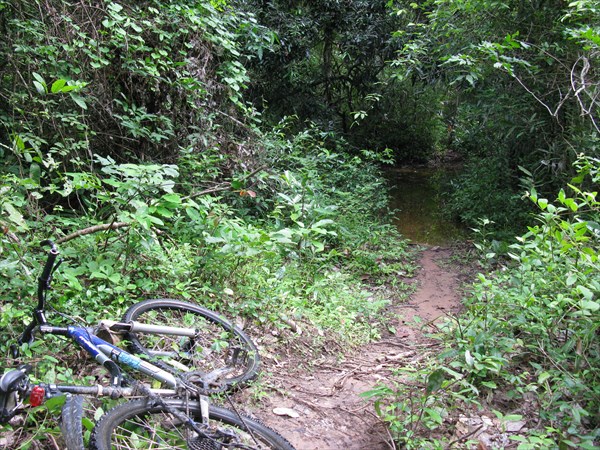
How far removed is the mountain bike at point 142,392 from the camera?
1965mm

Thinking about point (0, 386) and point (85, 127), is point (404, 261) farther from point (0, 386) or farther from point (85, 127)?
point (0, 386)

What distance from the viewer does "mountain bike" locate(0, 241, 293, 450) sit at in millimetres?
1965

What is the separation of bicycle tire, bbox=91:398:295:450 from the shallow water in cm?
560

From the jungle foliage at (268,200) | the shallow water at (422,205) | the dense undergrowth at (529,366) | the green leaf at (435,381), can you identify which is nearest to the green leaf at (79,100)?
the jungle foliage at (268,200)

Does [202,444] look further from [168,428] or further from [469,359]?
[469,359]

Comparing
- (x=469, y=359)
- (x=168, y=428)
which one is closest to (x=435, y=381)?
(x=469, y=359)

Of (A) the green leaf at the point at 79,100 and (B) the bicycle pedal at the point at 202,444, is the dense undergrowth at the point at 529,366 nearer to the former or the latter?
(B) the bicycle pedal at the point at 202,444

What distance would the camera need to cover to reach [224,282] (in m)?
4.07

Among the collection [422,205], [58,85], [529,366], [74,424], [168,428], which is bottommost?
[422,205]

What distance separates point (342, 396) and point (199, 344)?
3.62 feet

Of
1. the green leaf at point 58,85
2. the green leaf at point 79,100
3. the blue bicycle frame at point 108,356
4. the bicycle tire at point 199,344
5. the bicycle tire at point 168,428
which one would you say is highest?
the green leaf at point 58,85

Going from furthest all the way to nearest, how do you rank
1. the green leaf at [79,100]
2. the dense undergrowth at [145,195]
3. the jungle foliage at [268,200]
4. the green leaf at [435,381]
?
the green leaf at [79,100] < the dense undergrowth at [145,195] < the jungle foliage at [268,200] < the green leaf at [435,381]

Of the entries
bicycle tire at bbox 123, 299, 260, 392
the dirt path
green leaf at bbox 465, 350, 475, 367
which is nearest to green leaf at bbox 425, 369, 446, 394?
green leaf at bbox 465, 350, 475, 367

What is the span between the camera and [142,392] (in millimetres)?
2268
